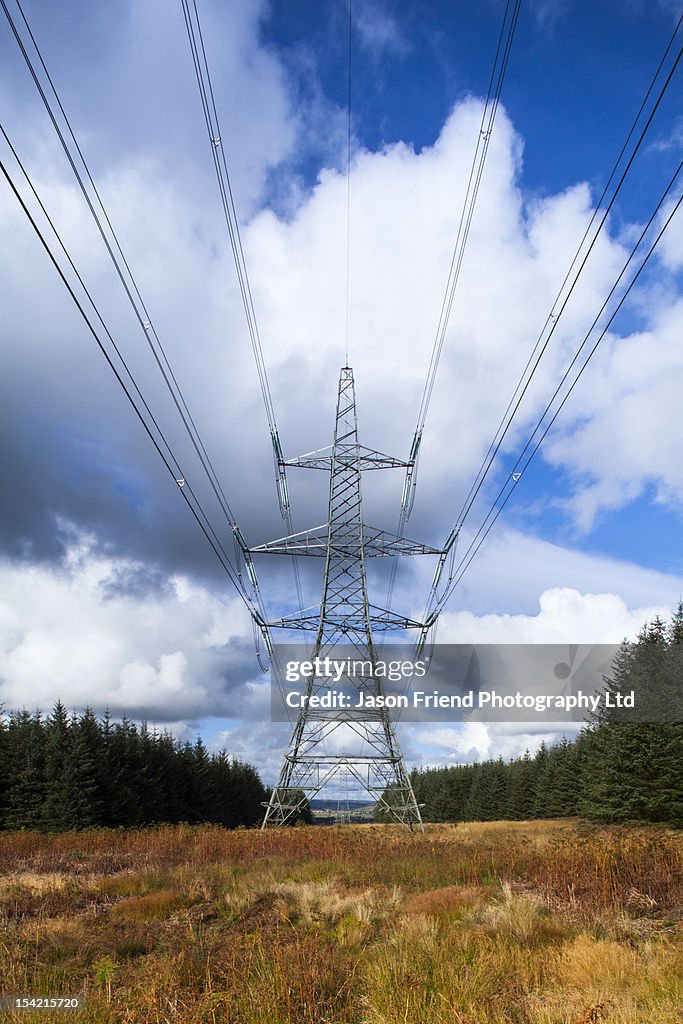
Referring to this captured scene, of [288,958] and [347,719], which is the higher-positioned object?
[347,719]

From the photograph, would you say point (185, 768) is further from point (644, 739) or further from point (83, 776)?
point (644, 739)

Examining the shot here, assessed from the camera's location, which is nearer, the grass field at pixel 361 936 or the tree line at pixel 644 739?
the grass field at pixel 361 936

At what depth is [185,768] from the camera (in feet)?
199

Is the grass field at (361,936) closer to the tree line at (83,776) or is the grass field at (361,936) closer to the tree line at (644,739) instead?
the tree line at (644,739)

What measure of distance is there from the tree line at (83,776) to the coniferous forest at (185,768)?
0.07 meters

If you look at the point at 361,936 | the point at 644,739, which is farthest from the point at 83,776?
the point at 361,936

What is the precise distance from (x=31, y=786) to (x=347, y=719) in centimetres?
2754

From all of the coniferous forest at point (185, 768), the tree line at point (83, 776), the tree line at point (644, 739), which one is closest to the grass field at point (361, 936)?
the coniferous forest at point (185, 768)

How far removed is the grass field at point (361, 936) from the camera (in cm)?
523

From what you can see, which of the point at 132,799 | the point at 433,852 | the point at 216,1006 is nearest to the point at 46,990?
the point at 216,1006

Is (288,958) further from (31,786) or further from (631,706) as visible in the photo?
(31,786)

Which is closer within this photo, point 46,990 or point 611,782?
point 46,990

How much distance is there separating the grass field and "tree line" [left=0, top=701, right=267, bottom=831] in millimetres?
26707

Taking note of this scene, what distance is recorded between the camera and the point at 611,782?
34.4 metres
